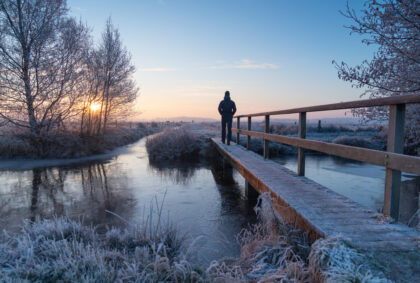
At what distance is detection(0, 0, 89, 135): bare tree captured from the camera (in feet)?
40.3

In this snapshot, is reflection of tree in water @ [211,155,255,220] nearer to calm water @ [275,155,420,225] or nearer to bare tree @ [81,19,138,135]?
calm water @ [275,155,420,225]

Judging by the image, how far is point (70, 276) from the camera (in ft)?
7.30

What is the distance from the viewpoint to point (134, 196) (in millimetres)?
6945

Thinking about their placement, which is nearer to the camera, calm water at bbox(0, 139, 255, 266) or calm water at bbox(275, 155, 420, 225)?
calm water at bbox(0, 139, 255, 266)

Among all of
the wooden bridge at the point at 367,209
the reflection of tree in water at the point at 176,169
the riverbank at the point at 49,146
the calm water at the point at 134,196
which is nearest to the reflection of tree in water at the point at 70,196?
the calm water at the point at 134,196

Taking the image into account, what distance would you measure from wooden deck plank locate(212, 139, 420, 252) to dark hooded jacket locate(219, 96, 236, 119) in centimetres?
613

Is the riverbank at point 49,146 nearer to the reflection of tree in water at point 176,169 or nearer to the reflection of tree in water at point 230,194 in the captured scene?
the reflection of tree in water at point 176,169

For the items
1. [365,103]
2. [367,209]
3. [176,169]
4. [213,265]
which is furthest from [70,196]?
[365,103]

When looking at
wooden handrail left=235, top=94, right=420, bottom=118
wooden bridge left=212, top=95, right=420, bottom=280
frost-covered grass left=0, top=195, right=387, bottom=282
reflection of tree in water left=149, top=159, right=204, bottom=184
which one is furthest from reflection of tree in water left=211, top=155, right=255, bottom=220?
frost-covered grass left=0, top=195, right=387, bottom=282

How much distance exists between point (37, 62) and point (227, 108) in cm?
940

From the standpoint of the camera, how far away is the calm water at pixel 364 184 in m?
6.38

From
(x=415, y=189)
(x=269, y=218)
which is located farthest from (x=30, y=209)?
(x=415, y=189)

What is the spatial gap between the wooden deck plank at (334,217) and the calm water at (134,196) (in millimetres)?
973

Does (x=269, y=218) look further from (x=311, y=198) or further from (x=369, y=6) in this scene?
(x=369, y=6)
